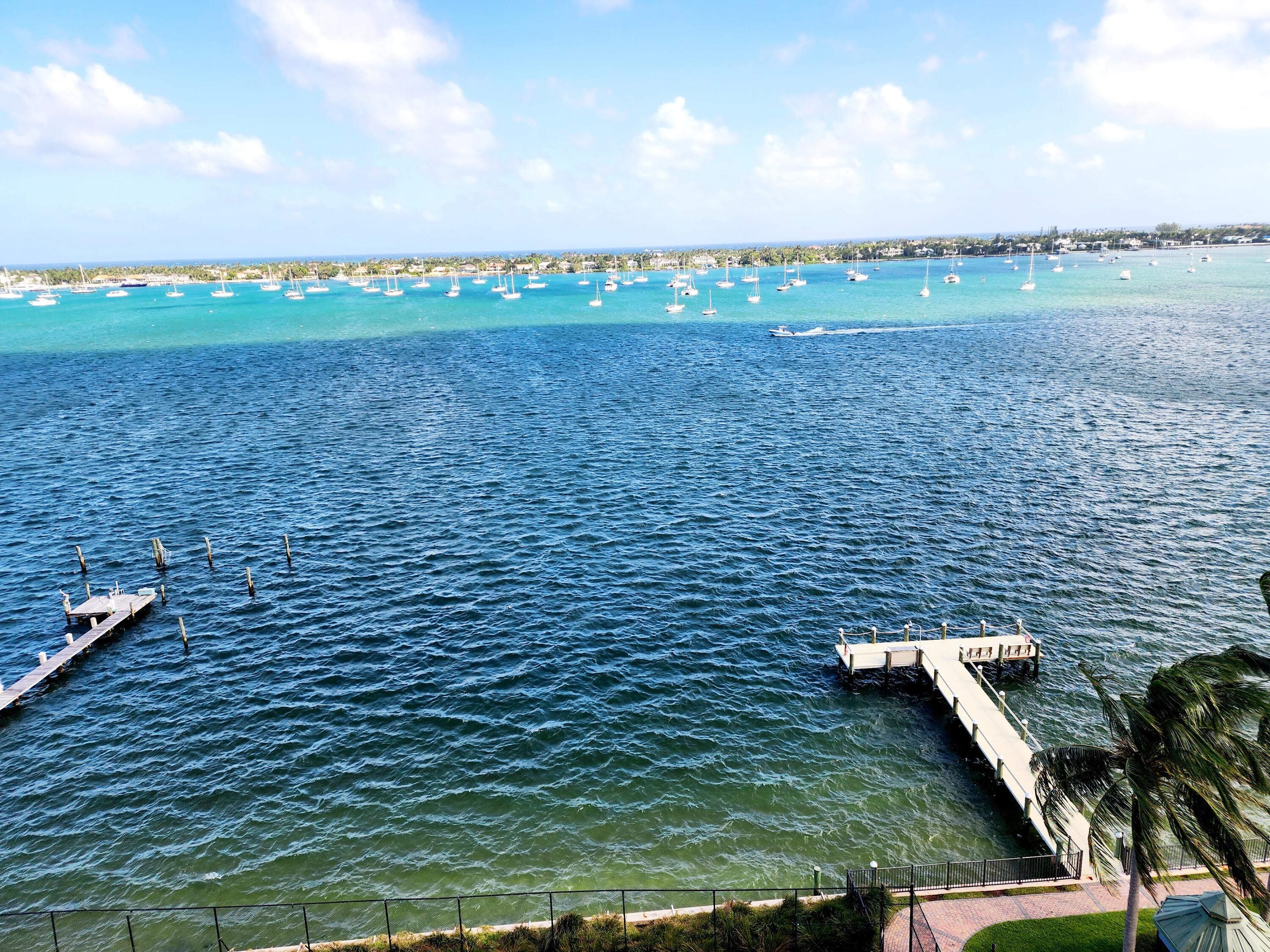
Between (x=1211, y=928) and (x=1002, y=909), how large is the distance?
732 centimetres

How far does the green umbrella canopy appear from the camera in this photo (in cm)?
2238

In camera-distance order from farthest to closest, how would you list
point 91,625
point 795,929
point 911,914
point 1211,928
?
point 91,625 → point 795,929 → point 911,914 → point 1211,928

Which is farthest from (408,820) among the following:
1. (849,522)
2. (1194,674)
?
(849,522)

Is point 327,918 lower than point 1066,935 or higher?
lower

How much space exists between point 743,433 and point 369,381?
7681 centimetres

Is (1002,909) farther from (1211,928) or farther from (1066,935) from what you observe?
(1211,928)

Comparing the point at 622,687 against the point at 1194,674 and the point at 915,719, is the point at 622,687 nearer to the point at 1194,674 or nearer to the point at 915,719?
the point at 915,719

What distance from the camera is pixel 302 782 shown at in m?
39.9

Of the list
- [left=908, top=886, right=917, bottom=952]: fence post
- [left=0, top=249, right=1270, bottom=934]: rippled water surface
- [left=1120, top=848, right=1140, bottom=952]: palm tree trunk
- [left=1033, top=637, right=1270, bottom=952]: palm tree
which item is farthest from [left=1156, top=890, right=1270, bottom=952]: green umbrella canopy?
[left=0, top=249, right=1270, bottom=934]: rippled water surface

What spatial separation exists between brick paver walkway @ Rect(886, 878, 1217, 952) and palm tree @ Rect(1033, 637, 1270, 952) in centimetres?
751

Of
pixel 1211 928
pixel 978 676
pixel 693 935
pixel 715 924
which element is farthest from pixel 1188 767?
pixel 978 676

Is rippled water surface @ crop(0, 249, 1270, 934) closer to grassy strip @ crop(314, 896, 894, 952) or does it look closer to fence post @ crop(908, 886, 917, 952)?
→ grassy strip @ crop(314, 896, 894, 952)

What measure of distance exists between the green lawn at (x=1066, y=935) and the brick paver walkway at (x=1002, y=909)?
28cm

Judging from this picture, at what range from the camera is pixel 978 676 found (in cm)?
4569
